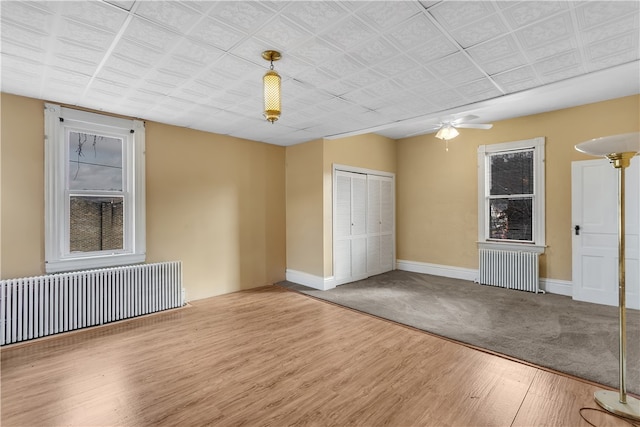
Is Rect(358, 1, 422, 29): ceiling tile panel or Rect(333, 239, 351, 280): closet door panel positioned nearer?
Rect(358, 1, 422, 29): ceiling tile panel

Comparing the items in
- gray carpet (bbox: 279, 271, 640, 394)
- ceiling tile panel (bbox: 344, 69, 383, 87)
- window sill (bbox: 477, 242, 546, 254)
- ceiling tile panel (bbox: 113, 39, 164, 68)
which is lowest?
gray carpet (bbox: 279, 271, 640, 394)

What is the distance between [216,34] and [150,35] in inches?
18.5

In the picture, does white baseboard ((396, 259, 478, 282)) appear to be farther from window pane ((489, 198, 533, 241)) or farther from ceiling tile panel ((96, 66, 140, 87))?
ceiling tile panel ((96, 66, 140, 87))

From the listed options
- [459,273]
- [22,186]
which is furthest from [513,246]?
[22,186]

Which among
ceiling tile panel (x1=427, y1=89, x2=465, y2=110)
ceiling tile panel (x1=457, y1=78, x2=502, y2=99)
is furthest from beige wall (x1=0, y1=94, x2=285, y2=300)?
ceiling tile panel (x1=457, y1=78, x2=502, y2=99)

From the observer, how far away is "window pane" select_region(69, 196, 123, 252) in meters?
3.67

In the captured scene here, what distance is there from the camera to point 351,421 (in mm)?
1940

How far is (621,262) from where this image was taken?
2055mm

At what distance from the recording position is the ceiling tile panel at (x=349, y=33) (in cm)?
203

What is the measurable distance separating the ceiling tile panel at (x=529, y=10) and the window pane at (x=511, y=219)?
12.6ft

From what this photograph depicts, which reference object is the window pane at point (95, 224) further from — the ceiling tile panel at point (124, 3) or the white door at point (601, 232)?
the white door at point (601, 232)

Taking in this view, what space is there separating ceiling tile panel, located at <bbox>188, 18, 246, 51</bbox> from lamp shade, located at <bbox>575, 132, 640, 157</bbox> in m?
2.41

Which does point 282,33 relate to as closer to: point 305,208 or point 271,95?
point 271,95

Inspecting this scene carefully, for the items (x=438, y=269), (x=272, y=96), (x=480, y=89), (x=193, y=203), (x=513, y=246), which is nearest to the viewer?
(x=272, y=96)
